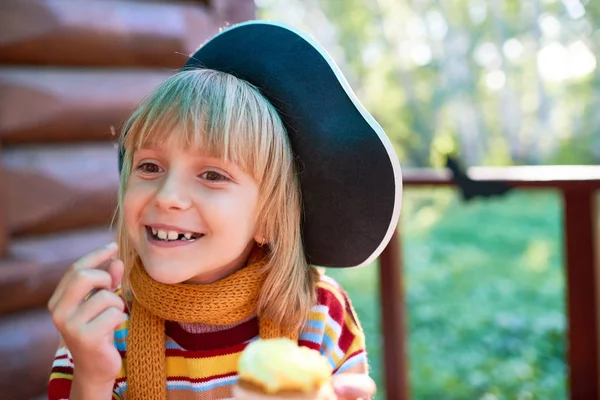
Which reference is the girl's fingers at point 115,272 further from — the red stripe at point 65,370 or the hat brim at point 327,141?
the hat brim at point 327,141

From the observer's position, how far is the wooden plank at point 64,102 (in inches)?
98.3

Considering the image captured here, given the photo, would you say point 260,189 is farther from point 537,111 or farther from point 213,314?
point 537,111

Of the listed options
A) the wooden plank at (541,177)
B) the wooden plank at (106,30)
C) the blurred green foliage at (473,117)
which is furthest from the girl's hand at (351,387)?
the blurred green foliage at (473,117)

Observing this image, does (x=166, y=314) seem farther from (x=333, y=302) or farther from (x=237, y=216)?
(x=333, y=302)

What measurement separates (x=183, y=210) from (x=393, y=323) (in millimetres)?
1982

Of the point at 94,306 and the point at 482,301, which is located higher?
the point at 94,306

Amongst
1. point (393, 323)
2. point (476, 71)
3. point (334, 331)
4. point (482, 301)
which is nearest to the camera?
point (334, 331)

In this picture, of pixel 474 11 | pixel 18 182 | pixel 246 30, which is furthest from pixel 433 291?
pixel 474 11

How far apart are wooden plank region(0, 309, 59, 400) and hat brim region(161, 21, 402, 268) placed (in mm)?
1421

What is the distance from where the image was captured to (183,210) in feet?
4.27

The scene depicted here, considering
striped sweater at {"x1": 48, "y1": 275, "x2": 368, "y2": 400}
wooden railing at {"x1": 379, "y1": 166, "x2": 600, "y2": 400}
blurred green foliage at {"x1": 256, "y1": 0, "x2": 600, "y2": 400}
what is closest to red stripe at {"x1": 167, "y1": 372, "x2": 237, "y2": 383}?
striped sweater at {"x1": 48, "y1": 275, "x2": 368, "y2": 400}

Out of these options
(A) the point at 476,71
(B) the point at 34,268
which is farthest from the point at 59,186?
(A) the point at 476,71

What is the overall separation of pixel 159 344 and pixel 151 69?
186cm

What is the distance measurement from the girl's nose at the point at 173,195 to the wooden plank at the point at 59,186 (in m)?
1.37
